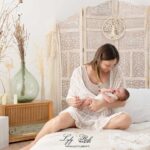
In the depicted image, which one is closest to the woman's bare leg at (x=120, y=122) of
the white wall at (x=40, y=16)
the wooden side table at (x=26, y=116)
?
the wooden side table at (x=26, y=116)

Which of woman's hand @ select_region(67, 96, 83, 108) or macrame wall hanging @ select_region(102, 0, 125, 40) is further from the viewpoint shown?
macrame wall hanging @ select_region(102, 0, 125, 40)

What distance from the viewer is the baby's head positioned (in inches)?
106

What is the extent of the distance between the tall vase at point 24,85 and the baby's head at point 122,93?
1347 millimetres

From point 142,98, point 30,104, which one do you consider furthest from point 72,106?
point 30,104

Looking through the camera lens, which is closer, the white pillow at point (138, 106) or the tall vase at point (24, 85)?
the white pillow at point (138, 106)

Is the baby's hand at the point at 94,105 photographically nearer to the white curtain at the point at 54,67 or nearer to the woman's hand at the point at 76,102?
the woman's hand at the point at 76,102

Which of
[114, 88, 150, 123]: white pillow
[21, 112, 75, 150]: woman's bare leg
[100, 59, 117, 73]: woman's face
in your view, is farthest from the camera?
[114, 88, 150, 123]: white pillow

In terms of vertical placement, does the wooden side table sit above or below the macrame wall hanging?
below

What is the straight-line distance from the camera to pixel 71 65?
404cm

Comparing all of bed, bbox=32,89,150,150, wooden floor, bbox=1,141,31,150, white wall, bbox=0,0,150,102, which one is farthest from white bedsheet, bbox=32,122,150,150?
white wall, bbox=0,0,150,102

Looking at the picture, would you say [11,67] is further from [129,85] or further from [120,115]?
[120,115]

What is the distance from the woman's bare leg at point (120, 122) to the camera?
2625mm
